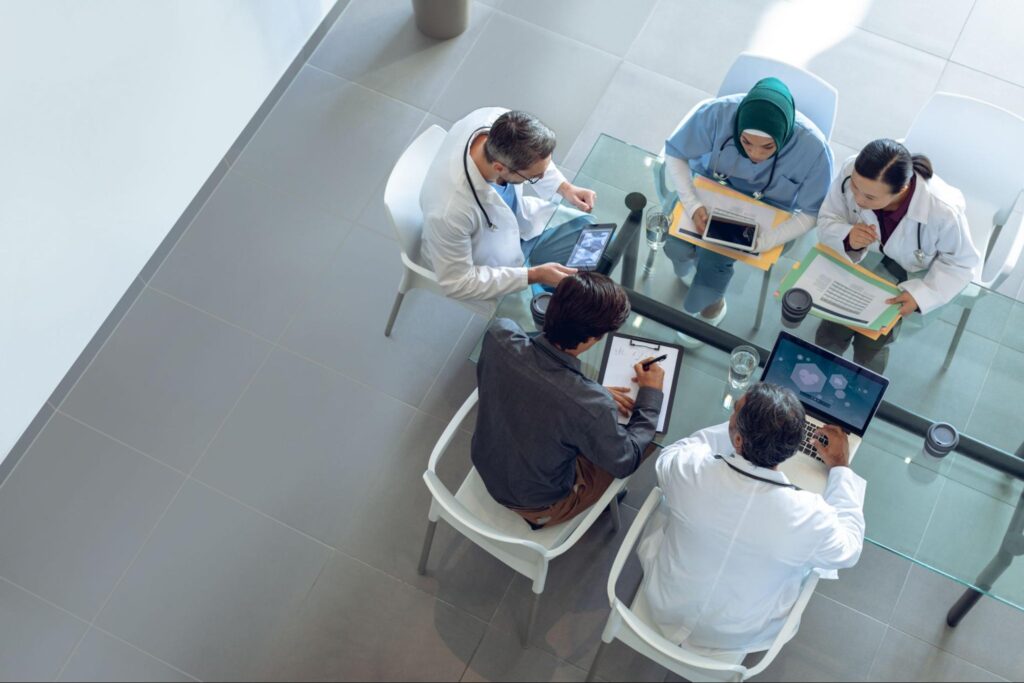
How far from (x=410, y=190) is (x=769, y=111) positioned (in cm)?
118

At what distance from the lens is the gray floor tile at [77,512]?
346cm

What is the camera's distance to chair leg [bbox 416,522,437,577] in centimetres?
320

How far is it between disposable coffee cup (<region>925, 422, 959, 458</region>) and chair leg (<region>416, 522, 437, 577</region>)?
1.55 metres

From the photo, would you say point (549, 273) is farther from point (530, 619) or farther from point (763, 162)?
point (530, 619)

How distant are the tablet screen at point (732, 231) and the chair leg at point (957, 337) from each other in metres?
0.67

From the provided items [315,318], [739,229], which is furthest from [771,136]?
[315,318]

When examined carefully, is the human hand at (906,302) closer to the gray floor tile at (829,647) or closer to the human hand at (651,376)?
the human hand at (651,376)

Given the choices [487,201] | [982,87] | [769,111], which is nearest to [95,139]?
[487,201]

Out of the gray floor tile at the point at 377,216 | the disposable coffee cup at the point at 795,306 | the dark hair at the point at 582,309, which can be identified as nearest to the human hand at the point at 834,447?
the disposable coffee cup at the point at 795,306

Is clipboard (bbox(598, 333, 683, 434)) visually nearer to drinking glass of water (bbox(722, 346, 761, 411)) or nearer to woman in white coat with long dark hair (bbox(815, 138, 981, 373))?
drinking glass of water (bbox(722, 346, 761, 411))

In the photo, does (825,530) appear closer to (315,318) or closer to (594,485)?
(594,485)

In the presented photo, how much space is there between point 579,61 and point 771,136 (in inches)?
65.4

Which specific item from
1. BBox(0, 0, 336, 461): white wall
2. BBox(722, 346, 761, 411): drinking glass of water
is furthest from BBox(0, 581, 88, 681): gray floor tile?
BBox(722, 346, 761, 411): drinking glass of water

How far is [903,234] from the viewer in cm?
295
